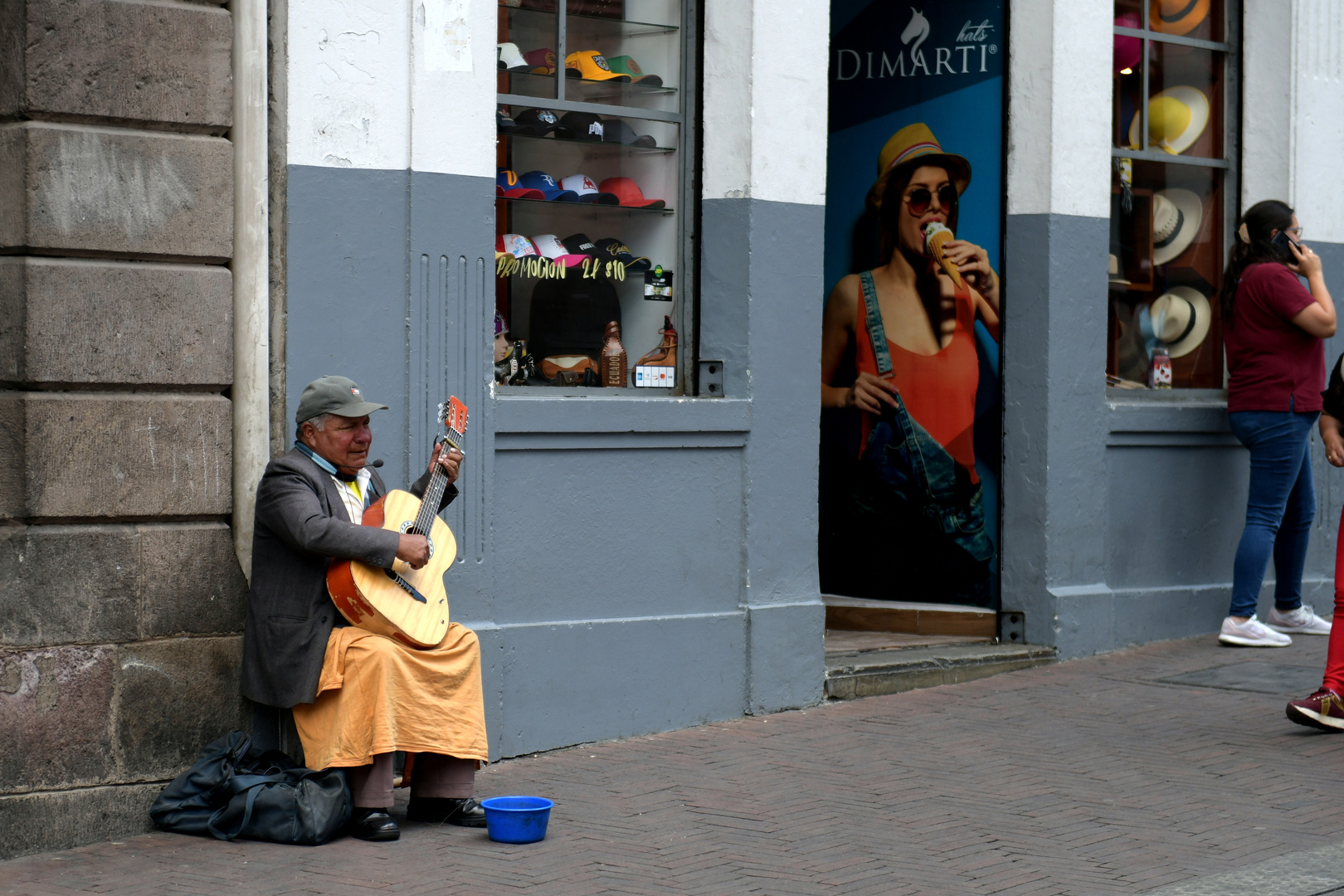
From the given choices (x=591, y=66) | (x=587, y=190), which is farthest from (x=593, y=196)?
(x=591, y=66)

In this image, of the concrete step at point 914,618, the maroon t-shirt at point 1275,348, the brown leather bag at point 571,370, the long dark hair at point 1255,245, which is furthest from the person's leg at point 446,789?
the long dark hair at point 1255,245

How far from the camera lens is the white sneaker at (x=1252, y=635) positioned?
350 inches

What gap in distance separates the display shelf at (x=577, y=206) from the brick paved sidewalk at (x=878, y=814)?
2.32 metres

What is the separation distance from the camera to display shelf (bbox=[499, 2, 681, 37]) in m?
7.03

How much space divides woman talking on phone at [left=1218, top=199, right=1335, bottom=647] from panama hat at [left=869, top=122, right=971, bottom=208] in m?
1.57

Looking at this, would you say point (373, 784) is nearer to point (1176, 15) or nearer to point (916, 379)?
point (916, 379)

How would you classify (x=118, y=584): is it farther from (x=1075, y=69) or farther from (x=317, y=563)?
(x=1075, y=69)

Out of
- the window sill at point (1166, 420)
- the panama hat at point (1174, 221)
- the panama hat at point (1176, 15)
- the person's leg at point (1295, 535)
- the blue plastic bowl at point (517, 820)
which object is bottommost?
the blue plastic bowl at point (517, 820)

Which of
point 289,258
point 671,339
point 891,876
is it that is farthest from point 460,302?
point 891,876

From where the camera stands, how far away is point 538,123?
23.3 feet

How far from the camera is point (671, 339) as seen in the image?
7.52 meters

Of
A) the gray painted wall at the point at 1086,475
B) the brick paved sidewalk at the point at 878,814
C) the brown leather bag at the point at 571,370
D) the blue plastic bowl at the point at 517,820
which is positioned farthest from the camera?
the gray painted wall at the point at 1086,475

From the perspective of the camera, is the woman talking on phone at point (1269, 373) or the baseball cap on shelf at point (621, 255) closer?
the baseball cap on shelf at point (621, 255)

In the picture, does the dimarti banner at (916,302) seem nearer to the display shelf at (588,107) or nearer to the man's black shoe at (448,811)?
the display shelf at (588,107)
